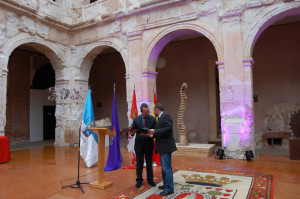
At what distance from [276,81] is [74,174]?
715cm

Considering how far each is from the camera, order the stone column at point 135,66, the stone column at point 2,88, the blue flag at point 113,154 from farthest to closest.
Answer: the stone column at point 135,66, the stone column at point 2,88, the blue flag at point 113,154

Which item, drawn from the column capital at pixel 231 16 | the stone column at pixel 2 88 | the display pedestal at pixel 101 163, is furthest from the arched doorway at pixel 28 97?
the column capital at pixel 231 16

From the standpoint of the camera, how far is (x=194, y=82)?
32.6ft

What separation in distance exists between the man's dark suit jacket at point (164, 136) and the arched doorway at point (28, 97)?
8.65 m

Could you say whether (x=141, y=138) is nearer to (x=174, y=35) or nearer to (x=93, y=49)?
(x=174, y=35)

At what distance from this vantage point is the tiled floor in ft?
13.2

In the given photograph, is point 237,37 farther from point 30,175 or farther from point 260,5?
point 30,175

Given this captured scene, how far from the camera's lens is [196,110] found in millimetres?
9797

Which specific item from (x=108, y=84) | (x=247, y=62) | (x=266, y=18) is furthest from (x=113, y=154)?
(x=108, y=84)

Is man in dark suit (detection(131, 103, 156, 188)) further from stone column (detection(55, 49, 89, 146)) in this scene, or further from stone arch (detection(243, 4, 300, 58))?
stone column (detection(55, 49, 89, 146))

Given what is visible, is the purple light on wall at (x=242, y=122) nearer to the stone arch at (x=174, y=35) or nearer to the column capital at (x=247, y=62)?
the column capital at (x=247, y=62)

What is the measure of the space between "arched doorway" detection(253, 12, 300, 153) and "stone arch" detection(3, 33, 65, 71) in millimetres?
7237

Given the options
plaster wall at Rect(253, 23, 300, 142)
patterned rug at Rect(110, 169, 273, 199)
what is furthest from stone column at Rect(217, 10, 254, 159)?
plaster wall at Rect(253, 23, 300, 142)

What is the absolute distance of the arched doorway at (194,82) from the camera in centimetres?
947
